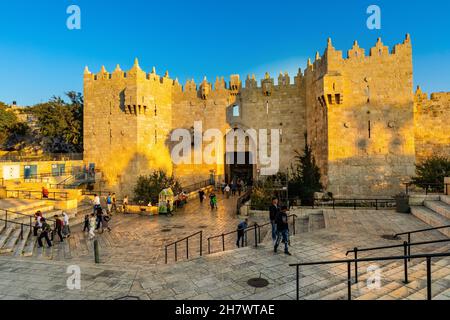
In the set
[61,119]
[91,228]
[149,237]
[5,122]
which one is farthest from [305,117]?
[5,122]

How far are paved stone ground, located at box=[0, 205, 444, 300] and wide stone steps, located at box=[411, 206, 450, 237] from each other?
20.5 inches

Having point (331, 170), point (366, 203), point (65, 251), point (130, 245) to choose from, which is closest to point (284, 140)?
point (331, 170)

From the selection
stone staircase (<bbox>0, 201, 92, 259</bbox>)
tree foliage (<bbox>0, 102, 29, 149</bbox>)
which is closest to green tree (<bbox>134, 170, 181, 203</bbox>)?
stone staircase (<bbox>0, 201, 92, 259</bbox>)

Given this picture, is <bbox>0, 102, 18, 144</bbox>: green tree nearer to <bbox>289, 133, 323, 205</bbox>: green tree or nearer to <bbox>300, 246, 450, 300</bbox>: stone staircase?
<bbox>289, 133, 323, 205</bbox>: green tree

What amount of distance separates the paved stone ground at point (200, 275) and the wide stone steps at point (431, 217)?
1.71ft

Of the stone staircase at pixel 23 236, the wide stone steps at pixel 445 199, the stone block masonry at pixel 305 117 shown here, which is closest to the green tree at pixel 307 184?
the stone block masonry at pixel 305 117

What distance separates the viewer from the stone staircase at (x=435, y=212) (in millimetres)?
10102

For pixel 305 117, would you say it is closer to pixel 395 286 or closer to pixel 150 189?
pixel 150 189

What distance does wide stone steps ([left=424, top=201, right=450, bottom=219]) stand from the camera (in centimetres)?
1056

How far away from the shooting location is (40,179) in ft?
81.3
